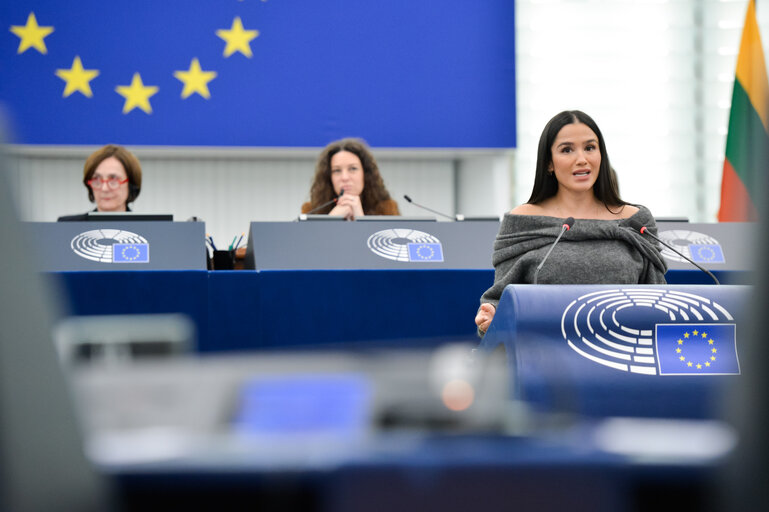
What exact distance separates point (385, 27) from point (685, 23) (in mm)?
2085

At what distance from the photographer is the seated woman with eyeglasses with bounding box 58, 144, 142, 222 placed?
308cm

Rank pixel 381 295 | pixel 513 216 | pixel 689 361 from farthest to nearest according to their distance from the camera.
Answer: pixel 381 295, pixel 513 216, pixel 689 361

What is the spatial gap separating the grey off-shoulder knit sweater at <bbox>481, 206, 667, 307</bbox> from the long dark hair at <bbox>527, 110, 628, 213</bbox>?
0.29 feet

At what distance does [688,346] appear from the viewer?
123 cm

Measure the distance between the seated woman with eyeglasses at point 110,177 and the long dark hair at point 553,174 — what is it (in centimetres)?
173

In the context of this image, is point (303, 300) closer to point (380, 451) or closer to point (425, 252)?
point (425, 252)

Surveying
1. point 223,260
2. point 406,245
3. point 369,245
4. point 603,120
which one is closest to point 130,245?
point 223,260

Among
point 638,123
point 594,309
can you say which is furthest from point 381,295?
point 638,123

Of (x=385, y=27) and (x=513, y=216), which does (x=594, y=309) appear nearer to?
(x=513, y=216)

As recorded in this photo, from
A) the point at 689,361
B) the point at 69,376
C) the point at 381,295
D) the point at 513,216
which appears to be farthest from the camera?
the point at 381,295

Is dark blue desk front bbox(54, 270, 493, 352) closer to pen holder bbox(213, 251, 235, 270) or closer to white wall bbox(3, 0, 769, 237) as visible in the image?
pen holder bbox(213, 251, 235, 270)

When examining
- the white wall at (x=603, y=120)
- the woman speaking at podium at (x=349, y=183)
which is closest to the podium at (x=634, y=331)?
the woman speaking at podium at (x=349, y=183)

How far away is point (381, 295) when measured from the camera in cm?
264

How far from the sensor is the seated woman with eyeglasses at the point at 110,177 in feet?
10.1
